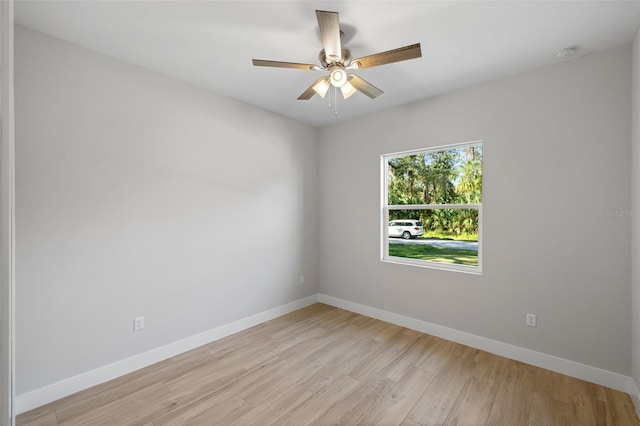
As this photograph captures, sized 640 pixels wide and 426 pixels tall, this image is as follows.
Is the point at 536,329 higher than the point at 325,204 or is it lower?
lower

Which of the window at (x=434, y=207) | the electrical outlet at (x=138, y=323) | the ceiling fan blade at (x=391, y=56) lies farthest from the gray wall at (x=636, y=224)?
the electrical outlet at (x=138, y=323)

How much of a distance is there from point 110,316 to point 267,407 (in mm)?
1498

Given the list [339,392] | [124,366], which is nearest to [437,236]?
[339,392]

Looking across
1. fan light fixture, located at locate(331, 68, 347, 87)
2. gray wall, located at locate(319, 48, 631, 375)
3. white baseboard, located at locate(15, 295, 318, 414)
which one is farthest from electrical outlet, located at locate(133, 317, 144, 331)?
gray wall, located at locate(319, 48, 631, 375)

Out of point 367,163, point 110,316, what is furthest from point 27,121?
point 367,163

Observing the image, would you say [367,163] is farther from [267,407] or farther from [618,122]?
[267,407]

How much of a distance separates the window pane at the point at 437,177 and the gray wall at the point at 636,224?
1.07m

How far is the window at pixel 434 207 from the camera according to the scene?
301cm

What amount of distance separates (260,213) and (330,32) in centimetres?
228

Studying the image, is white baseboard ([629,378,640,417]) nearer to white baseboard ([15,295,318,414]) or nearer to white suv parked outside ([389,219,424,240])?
white suv parked outside ([389,219,424,240])

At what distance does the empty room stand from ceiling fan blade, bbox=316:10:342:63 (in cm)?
2

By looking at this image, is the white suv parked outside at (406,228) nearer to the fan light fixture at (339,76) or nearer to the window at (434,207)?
the window at (434,207)

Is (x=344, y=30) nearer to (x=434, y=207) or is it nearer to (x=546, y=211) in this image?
(x=434, y=207)

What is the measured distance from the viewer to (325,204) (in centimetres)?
425
